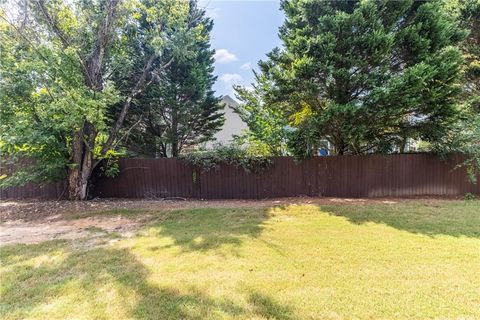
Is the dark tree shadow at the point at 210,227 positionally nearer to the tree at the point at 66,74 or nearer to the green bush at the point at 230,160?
the green bush at the point at 230,160

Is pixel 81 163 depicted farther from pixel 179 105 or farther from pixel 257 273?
pixel 257 273

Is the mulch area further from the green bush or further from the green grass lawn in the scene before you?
the green grass lawn

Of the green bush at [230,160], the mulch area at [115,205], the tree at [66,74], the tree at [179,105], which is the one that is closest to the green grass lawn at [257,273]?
the mulch area at [115,205]

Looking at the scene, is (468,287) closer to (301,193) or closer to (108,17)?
(301,193)

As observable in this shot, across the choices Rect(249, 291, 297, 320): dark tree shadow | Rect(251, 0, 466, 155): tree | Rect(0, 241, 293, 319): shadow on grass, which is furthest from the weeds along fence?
Rect(249, 291, 297, 320): dark tree shadow

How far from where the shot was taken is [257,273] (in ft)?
10.8

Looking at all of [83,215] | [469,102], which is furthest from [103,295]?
[469,102]

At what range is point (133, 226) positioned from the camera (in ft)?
18.7

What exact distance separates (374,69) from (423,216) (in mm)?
4353

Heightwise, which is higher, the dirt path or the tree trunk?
the tree trunk

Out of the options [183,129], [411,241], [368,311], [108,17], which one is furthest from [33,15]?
[411,241]

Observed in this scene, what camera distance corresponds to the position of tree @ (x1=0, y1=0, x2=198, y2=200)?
22.5 ft

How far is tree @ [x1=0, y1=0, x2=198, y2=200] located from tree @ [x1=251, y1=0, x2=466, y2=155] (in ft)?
12.7

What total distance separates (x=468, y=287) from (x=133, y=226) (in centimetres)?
555
